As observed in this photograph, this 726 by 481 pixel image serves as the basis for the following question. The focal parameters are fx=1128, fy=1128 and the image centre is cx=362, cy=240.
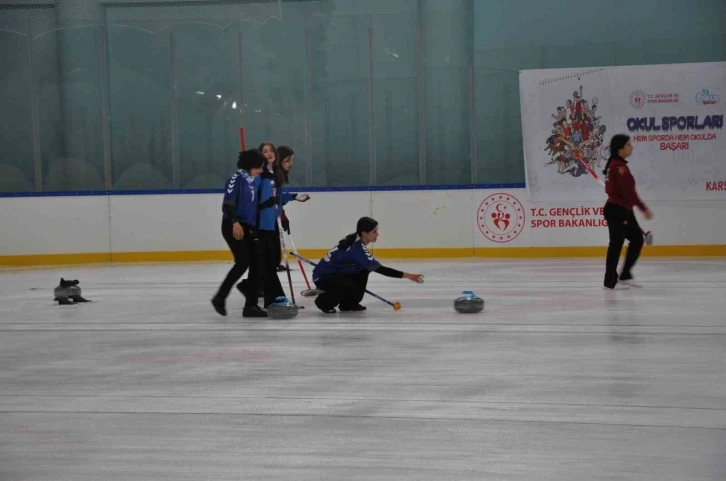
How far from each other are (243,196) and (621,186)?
3.71 m

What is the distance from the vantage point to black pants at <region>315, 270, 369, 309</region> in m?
8.06

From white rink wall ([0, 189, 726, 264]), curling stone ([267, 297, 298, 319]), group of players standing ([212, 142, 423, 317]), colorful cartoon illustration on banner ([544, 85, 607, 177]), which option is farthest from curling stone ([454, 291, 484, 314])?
colorful cartoon illustration on banner ([544, 85, 607, 177])

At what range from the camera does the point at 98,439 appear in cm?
398

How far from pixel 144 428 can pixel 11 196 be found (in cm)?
1231

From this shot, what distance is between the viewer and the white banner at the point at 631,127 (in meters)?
14.8

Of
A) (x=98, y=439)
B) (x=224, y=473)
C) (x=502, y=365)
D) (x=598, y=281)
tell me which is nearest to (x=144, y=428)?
(x=98, y=439)

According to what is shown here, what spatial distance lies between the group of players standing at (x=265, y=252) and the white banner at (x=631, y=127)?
749 centimetres

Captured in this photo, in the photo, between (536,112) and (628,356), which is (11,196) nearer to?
(536,112)

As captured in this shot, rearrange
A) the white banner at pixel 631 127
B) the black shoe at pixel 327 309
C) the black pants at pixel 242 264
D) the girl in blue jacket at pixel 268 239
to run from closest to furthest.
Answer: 1. the black pants at pixel 242 264
2. the girl in blue jacket at pixel 268 239
3. the black shoe at pixel 327 309
4. the white banner at pixel 631 127

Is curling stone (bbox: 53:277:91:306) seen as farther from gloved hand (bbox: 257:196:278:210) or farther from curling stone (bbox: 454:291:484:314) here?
curling stone (bbox: 454:291:484:314)

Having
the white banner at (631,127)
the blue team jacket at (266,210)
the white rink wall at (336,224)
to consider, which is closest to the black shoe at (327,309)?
the blue team jacket at (266,210)

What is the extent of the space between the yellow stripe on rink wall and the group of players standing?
679 centimetres

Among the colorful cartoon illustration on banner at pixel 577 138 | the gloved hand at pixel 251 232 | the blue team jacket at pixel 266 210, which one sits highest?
the colorful cartoon illustration on banner at pixel 577 138

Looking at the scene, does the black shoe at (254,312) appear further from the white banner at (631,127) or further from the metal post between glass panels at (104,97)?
the metal post between glass panels at (104,97)
